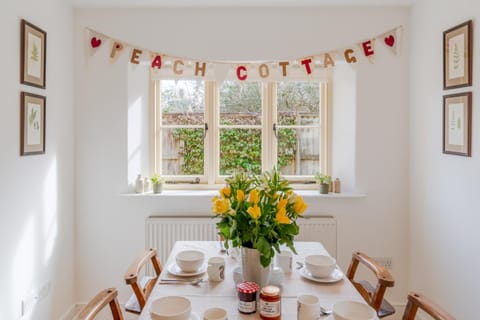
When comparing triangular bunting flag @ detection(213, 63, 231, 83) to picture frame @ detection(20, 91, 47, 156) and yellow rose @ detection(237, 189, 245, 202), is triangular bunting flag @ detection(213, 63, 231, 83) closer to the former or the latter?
picture frame @ detection(20, 91, 47, 156)

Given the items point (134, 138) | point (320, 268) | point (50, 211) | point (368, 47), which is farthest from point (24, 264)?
point (368, 47)

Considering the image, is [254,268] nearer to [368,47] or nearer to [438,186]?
[438,186]

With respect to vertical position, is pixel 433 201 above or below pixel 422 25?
below

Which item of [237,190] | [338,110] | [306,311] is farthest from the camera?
[338,110]

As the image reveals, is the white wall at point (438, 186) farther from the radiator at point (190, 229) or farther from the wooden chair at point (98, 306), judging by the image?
the wooden chair at point (98, 306)

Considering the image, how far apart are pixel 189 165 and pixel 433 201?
195 cm

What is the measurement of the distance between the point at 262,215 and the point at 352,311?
0.48 metres

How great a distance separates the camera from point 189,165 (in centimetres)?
331

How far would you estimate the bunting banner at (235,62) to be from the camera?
9.54ft

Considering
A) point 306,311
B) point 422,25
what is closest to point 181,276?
point 306,311

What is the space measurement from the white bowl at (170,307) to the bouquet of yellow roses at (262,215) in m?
0.29

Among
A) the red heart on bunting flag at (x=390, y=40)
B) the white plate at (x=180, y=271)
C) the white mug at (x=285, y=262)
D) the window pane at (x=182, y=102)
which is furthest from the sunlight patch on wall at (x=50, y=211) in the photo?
the red heart on bunting flag at (x=390, y=40)

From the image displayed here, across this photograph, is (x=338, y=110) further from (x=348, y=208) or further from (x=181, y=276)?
(x=181, y=276)

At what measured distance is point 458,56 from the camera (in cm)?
228
